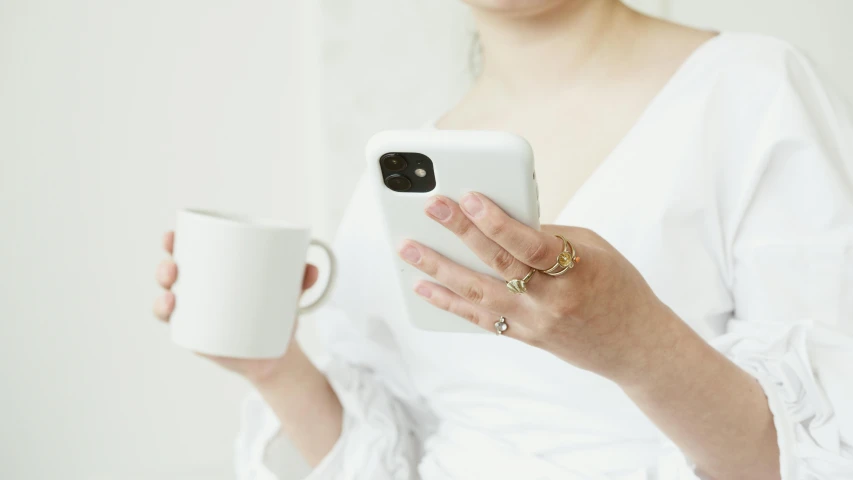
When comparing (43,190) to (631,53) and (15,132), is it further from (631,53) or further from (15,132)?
(631,53)

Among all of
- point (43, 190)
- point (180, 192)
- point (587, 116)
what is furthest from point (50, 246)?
point (587, 116)

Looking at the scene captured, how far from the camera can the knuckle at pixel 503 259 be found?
42 centimetres

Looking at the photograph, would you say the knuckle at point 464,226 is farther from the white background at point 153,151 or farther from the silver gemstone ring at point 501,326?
the white background at point 153,151

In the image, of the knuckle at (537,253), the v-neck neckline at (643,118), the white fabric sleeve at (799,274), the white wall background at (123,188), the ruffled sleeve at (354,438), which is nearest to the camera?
the knuckle at (537,253)

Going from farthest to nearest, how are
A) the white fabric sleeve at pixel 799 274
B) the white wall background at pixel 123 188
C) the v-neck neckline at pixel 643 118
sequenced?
the white wall background at pixel 123 188, the v-neck neckline at pixel 643 118, the white fabric sleeve at pixel 799 274

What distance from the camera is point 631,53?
0.75 meters

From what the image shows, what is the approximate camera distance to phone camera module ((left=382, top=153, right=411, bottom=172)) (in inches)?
17.1

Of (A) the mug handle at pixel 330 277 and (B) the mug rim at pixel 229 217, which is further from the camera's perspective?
(A) the mug handle at pixel 330 277

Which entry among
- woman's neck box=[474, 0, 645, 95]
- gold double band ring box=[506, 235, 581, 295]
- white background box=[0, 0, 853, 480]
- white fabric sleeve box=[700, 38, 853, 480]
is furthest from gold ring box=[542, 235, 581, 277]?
white background box=[0, 0, 853, 480]

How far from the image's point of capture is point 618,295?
457 mm

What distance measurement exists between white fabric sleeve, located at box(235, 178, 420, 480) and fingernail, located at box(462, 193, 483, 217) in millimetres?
400

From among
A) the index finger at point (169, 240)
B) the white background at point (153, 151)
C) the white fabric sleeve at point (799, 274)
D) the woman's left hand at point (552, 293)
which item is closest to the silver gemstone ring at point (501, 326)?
the woman's left hand at point (552, 293)

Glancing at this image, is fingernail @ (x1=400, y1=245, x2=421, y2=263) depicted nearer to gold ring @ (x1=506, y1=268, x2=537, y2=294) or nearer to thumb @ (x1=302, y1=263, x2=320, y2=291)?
gold ring @ (x1=506, y1=268, x2=537, y2=294)

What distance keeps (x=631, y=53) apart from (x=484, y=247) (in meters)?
0.41
